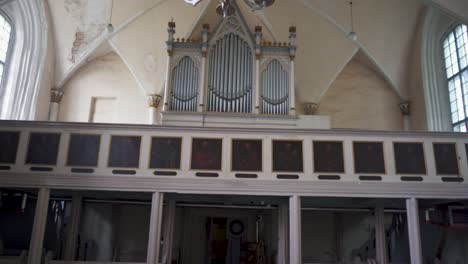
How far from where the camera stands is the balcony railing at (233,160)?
31.6ft

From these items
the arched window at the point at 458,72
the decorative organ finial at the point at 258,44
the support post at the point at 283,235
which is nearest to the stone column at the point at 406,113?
the arched window at the point at 458,72

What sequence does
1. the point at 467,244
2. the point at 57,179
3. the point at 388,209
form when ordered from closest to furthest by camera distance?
1. the point at 57,179
2. the point at 467,244
3. the point at 388,209

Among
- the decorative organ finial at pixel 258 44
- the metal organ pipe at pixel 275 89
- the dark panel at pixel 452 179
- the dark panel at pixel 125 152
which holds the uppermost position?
the decorative organ finial at pixel 258 44

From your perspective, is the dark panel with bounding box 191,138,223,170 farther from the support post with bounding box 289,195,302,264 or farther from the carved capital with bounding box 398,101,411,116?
the carved capital with bounding box 398,101,411,116

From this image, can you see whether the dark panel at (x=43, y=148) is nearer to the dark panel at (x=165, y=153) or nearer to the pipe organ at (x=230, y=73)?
the dark panel at (x=165, y=153)

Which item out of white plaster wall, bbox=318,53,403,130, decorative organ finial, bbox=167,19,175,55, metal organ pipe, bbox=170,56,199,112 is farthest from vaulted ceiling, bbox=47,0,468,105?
metal organ pipe, bbox=170,56,199,112

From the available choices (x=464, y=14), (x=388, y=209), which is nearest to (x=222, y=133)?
(x=388, y=209)

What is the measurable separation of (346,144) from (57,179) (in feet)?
21.4

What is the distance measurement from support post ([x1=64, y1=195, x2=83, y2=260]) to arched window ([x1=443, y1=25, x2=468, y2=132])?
1174 centimetres

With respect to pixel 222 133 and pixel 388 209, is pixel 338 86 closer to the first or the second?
pixel 388 209

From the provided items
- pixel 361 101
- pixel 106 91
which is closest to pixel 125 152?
pixel 106 91

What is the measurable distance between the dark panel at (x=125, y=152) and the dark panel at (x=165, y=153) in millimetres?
361

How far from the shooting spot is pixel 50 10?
1524 centimetres

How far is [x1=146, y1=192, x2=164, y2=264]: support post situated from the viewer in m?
9.20
